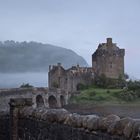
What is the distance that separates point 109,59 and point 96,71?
3360mm

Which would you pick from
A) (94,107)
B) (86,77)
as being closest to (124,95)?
(94,107)

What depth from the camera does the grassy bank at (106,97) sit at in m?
78.4

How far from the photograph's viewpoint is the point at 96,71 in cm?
9300

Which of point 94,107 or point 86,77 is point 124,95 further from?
point 86,77

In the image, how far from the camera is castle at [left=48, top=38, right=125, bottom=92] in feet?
298

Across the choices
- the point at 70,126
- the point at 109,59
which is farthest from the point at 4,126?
the point at 109,59

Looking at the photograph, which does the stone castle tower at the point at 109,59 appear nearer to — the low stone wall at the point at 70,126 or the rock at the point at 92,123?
the low stone wall at the point at 70,126

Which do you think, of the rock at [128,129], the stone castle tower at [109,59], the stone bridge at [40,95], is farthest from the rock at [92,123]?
the stone castle tower at [109,59]

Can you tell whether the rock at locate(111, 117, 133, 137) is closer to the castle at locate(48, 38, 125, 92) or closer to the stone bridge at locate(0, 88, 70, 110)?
the stone bridge at locate(0, 88, 70, 110)

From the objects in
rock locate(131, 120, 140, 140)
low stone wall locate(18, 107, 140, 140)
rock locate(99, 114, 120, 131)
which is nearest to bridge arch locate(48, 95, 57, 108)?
low stone wall locate(18, 107, 140, 140)

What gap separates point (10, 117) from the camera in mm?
8977

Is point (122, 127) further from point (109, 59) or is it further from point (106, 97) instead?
point (109, 59)

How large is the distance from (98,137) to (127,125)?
0.74 metres

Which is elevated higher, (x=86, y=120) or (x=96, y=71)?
(x=96, y=71)
